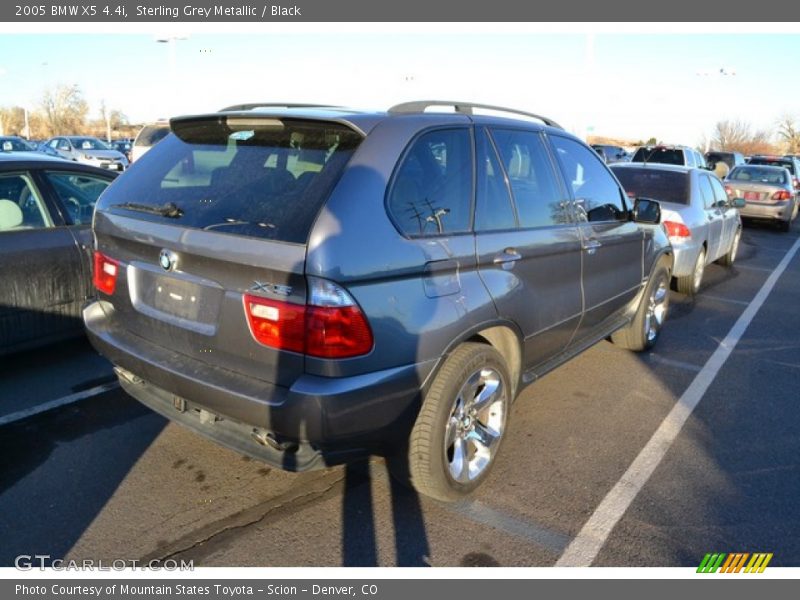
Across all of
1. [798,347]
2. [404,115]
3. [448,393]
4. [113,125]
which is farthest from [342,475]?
[113,125]

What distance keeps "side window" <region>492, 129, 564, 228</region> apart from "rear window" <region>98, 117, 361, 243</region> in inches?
44.3

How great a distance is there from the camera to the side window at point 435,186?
2.74 m

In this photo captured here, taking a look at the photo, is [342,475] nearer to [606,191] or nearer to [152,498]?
[152,498]

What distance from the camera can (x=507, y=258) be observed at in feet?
10.5

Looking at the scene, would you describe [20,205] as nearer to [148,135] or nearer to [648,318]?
[648,318]

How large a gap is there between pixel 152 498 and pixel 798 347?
5.88 m

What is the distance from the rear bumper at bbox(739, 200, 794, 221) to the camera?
1504cm

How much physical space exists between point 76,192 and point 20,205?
45 centimetres

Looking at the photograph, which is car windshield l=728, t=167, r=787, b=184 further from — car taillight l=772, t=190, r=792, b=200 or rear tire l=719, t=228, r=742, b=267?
rear tire l=719, t=228, r=742, b=267

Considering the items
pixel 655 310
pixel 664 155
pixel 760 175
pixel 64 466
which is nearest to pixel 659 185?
pixel 655 310

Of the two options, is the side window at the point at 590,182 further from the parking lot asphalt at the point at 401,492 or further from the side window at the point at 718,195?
the side window at the point at 718,195

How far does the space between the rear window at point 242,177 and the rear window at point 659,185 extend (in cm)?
599

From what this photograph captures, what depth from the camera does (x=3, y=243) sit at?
4332mm

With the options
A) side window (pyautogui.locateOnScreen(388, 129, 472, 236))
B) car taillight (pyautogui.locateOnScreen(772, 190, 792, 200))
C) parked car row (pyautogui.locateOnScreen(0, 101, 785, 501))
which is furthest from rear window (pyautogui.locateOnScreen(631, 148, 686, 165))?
side window (pyautogui.locateOnScreen(388, 129, 472, 236))
